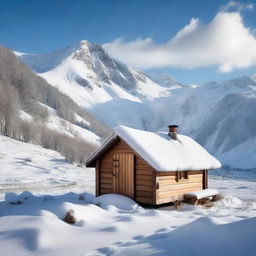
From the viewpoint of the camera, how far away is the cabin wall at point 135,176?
15469 mm

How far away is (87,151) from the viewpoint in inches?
2307

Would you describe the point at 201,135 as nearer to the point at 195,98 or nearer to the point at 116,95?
the point at 195,98

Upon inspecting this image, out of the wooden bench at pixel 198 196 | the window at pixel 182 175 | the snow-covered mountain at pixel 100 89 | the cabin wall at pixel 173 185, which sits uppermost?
the snow-covered mountain at pixel 100 89

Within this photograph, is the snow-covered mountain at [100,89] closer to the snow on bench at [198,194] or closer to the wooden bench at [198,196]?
the wooden bench at [198,196]

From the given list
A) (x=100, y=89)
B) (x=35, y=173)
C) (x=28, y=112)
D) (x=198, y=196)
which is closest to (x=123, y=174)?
(x=198, y=196)

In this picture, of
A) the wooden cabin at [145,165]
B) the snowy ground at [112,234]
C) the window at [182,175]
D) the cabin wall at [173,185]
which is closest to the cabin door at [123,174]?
the wooden cabin at [145,165]

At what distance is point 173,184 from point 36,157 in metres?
28.1

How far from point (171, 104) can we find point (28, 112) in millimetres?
93955

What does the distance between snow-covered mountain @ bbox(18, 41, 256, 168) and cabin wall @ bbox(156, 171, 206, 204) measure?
146ft

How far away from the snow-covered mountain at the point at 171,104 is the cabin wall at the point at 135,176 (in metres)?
48.1

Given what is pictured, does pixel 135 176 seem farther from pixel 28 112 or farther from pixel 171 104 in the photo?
pixel 171 104

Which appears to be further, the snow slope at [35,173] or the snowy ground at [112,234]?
the snow slope at [35,173]

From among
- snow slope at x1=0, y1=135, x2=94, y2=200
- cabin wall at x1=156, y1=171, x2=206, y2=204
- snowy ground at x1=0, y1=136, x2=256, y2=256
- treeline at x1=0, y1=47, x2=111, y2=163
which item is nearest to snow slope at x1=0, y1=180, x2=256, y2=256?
snowy ground at x1=0, y1=136, x2=256, y2=256

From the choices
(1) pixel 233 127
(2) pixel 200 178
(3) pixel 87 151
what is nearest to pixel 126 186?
(2) pixel 200 178
